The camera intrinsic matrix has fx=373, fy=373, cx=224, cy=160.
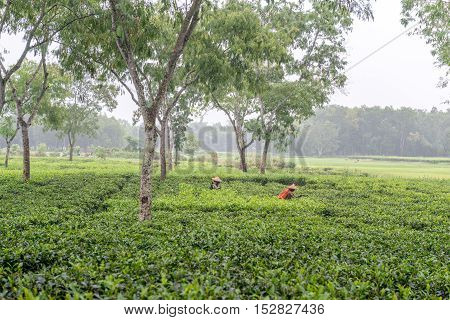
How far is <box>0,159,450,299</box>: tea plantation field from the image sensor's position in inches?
210

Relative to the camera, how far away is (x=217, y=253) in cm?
708

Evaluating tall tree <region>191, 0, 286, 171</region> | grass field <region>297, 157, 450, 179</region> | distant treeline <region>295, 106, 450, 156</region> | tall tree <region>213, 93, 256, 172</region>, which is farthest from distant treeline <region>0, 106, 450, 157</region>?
tall tree <region>191, 0, 286, 171</region>

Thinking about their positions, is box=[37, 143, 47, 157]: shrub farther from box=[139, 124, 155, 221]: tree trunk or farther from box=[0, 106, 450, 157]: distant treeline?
box=[139, 124, 155, 221]: tree trunk

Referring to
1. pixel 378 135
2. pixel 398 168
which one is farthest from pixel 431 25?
pixel 378 135

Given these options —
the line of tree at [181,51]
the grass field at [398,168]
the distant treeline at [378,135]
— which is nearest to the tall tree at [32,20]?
the line of tree at [181,51]

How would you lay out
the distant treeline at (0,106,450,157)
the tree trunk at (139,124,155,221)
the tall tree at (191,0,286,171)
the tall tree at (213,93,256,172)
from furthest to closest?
the distant treeline at (0,106,450,157), the tall tree at (213,93,256,172), the tall tree at (191,0,286,171), the tree trunk at (139,124,155,221)

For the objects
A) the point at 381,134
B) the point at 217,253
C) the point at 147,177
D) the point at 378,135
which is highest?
the point at 381,134

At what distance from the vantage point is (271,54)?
743 inches

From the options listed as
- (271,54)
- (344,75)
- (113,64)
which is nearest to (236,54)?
(271,54)

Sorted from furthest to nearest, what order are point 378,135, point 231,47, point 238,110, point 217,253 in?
1. point 378,135
2. point 238,110
3. point 231,47
4. point 217,253

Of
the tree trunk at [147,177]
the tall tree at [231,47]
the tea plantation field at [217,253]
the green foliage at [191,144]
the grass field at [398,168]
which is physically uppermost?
the tall tree at [231,47]

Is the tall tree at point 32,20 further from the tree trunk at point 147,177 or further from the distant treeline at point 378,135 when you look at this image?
the distant treeline at point 378,135

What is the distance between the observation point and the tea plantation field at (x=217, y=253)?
5332 millimetres

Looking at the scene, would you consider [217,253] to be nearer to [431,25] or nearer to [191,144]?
[431,25]
